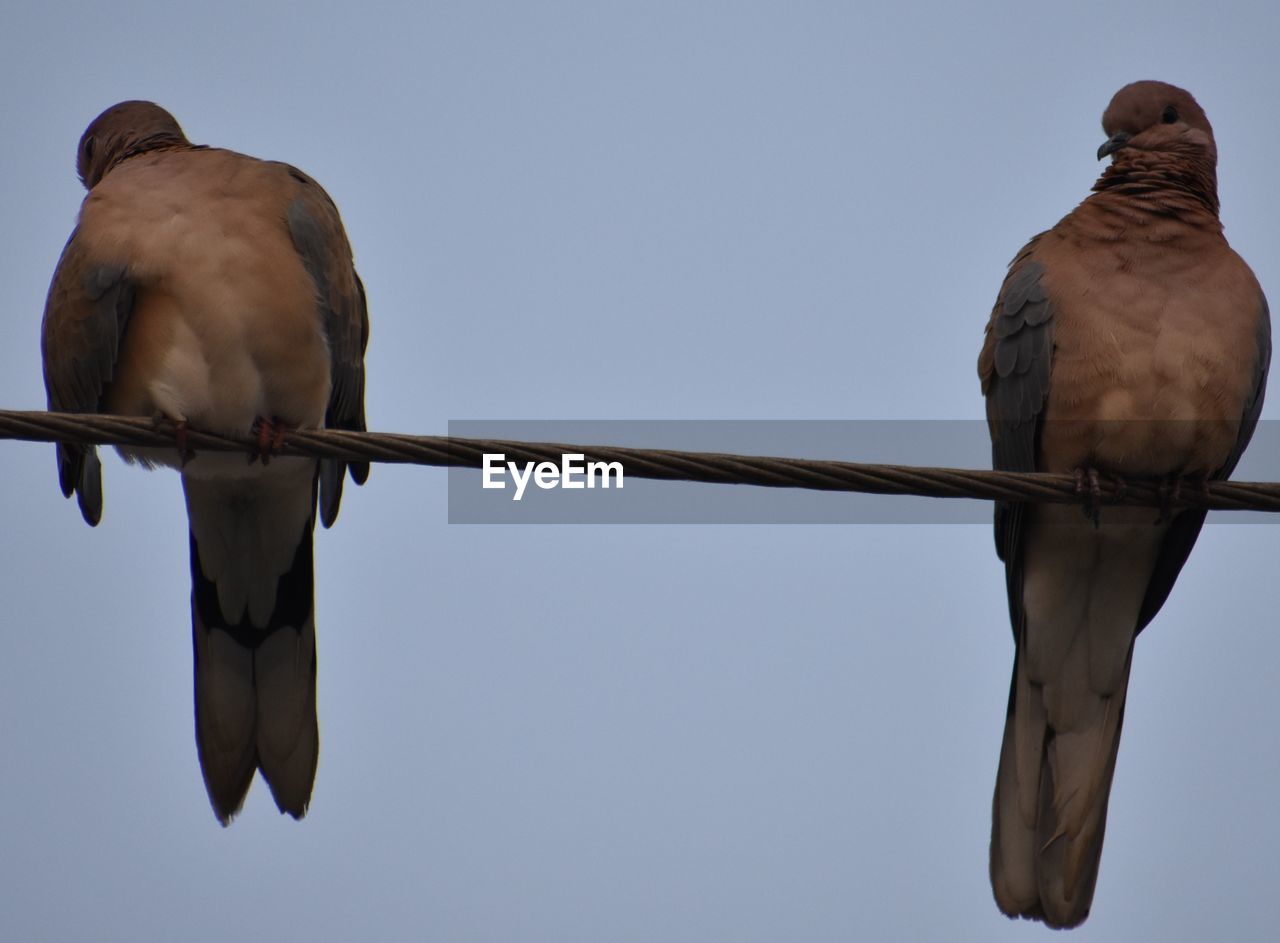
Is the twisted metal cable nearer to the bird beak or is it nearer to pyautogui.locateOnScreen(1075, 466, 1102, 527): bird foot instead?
pyautogui.locateOnScreen(1075, 466, 1102, 527): bird foot

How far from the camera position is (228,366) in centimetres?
441

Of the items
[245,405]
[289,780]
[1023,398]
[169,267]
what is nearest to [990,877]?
[1023,398]

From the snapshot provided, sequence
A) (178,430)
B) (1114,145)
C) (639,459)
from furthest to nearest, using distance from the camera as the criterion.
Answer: (1114,145) → (178,430) → (639,459)

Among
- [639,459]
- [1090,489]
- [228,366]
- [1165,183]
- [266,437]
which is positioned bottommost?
[639,459]

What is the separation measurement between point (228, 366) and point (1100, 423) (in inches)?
93.8

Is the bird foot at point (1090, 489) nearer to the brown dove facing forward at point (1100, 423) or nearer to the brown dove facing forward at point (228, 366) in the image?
the brown dove facing forward at point (1100, 423)

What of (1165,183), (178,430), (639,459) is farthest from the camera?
(1165,183)

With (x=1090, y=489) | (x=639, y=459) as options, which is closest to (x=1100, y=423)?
(x=1090, y=489)

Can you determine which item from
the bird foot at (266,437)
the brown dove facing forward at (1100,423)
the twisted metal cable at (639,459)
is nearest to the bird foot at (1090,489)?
the brown dove facing forward at (1100,423)

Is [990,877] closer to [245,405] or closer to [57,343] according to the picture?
[245,405]

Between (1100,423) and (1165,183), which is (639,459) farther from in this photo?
(1165,183)

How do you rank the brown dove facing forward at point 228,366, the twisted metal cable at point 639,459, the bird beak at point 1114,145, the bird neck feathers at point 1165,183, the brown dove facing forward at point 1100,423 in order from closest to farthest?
the twisted metal cable at point 639,459 < the brown dove facing forward at point 228,366 < the brown dove facing forward at point 1100,423 < the bird neck feathers at point 1165,183 < the bird beak at point 1114,145

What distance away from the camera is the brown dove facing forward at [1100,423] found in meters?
4.61

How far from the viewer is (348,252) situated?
494 centimetres
